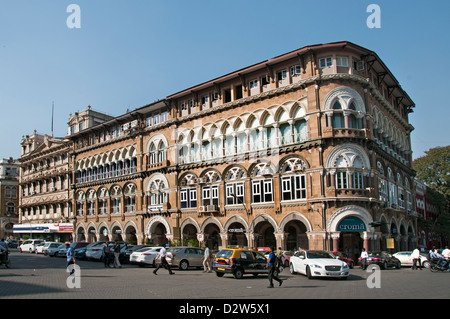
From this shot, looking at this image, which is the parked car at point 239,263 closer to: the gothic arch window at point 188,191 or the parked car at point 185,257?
the parked car at point 185,257

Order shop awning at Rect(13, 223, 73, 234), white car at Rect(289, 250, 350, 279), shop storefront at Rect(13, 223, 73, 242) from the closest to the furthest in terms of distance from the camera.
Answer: white car at Rect(289, 250, 350, 279) < shop awning at Rect(13, 223, 73, 234) < shop storefront at Rect(13, 223, 73, 242)

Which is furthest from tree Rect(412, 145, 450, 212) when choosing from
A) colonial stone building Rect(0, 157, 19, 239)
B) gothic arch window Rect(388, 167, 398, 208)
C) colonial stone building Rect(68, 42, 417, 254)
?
colonial stone building Rect(0, 157, 19, 239)

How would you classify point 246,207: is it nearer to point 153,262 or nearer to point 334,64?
point 153,262

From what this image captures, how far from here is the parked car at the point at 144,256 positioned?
100 ft

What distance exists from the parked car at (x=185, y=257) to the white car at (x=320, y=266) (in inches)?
311

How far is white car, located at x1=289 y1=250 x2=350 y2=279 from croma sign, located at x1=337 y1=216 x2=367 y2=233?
11163mm

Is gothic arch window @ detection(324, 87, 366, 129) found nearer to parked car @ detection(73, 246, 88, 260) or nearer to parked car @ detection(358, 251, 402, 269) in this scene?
parked car @ detection(358, 251, 402, 269)

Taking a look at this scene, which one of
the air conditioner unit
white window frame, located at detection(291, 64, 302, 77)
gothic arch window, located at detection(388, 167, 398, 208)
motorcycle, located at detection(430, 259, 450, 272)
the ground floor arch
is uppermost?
white window frame, located at detection(291, 64, 302, 77)

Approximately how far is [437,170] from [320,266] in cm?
5422

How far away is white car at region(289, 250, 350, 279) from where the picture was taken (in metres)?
21.2

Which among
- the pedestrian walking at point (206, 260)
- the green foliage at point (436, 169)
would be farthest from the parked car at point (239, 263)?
the green foliage at point (436, 169)

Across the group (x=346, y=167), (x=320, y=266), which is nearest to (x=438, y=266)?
(x=346, y=167)

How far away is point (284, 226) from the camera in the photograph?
3638 centimetres

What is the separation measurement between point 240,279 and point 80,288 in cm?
856
